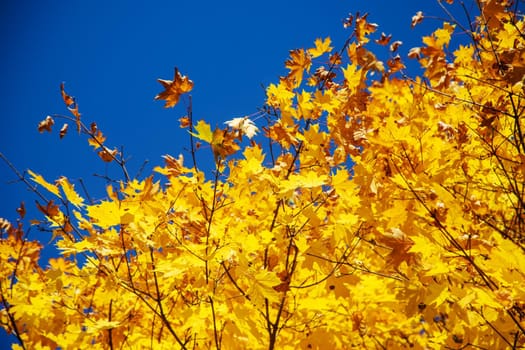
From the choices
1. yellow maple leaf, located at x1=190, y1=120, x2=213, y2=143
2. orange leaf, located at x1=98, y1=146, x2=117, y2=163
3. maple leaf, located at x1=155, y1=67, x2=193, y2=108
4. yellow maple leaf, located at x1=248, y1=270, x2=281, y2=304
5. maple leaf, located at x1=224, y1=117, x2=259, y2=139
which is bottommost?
yellow maple leaf, located at x1=248, y1=270, x2=281, y2=304

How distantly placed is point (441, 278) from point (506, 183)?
0.83 metres

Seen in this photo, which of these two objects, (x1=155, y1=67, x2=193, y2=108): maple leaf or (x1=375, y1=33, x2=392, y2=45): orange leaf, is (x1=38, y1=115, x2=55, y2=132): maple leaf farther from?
(x1=375, y1=33, x2=392, y2=45): orange leaf

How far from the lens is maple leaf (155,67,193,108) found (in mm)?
2080

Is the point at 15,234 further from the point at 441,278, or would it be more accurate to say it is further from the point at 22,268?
the point at 441,278

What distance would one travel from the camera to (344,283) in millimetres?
2145

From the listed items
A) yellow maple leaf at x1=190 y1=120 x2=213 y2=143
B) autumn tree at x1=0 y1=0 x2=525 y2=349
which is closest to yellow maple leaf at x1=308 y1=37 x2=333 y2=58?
autumn tree at x1=0 y1=0 x2=525 y2=349

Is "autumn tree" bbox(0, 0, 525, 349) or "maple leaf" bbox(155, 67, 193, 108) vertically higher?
"maple leaf" bbox(155, 67, 193, 108)

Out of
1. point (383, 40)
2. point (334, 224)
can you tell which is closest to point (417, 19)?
point (383, 40)

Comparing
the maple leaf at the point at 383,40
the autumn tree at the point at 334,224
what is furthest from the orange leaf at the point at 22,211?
the maple leaf at the point at 383,40

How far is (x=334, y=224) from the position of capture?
206cm

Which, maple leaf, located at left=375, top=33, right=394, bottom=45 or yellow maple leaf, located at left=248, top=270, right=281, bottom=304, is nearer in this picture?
yellow maple leaf, located at left=248, top=270, right=281, bottom=304

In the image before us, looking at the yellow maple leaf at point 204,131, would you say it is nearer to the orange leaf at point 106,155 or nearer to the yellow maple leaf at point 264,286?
the yellow maple leaf at point 264,286

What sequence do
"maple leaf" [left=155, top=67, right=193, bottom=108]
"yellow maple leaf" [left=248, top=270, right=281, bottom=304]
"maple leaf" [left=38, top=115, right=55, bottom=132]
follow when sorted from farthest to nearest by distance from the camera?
"maple leaf" [left=38, top=115, right=55, bottom=132], "maple leaf" [left=155, top=67, right=193, bottom=108], "yellow maple leaf" [left=248, top=270, right=281, bottom=304]

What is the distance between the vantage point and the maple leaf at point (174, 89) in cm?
208
